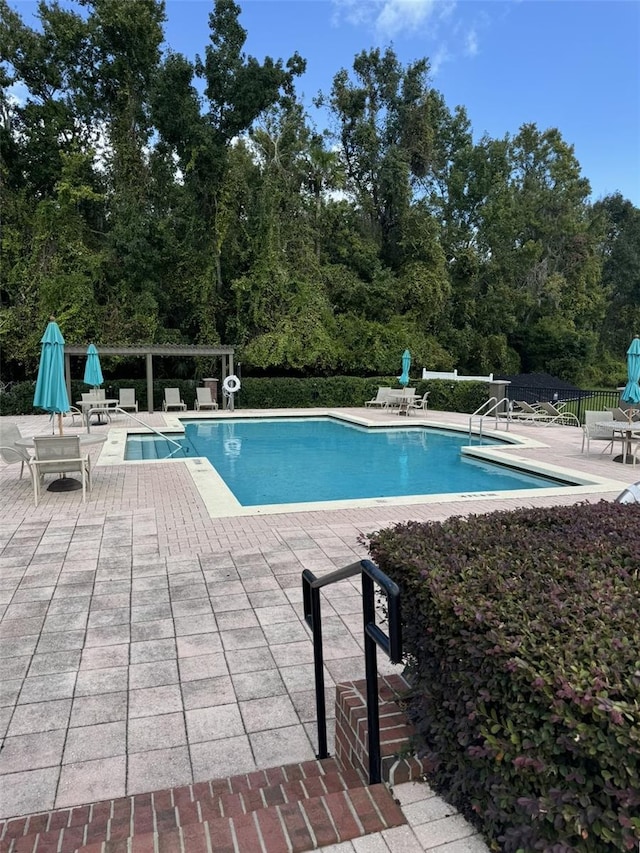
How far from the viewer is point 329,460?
39.7 feet

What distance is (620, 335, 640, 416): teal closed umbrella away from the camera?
10.3 m

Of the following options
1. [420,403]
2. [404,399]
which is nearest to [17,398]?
[404,399]

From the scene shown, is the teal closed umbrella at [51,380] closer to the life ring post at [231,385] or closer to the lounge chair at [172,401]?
the life ring post at [231,385]

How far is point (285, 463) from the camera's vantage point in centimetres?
1180

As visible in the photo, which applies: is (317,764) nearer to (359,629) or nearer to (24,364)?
(359,629)

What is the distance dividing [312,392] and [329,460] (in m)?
9.32

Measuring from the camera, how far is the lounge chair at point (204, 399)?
1920 cm

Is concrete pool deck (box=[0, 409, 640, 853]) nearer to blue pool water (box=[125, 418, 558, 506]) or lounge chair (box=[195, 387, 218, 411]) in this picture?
blue pool water (box=[125, 418, 558, 506])

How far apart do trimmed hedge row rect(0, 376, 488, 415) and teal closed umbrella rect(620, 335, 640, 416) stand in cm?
855

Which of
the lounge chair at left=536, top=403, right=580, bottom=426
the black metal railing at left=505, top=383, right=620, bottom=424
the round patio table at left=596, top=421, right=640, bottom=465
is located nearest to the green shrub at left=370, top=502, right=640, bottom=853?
the round patio table at left=596, top=421, right=640, bottom=465

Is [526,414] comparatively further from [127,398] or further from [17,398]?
[17,398]

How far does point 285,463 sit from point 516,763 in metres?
10.5

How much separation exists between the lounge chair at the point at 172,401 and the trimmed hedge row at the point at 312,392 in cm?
96

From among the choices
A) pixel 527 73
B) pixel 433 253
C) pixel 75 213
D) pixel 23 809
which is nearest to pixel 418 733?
pixel 23 809
